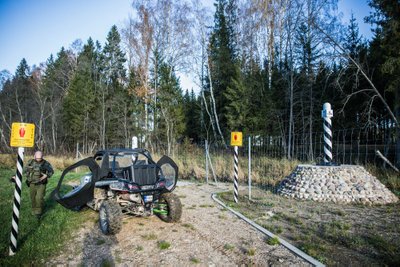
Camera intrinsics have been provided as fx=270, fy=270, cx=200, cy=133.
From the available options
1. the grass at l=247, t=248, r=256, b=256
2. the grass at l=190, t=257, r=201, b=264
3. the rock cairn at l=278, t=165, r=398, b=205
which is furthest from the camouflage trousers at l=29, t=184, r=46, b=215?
the rock cairn at l=278, t=165, r=398, b=205

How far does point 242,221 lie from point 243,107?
54.9ft

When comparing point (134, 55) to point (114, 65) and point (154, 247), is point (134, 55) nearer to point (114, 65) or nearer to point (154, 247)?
point (114, 65)

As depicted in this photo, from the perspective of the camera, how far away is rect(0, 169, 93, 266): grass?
14.1ft

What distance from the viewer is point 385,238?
4.97 meters

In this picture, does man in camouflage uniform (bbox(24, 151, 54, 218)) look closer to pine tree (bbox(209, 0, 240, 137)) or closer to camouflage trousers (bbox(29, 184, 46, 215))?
camouflage trousers (bbox(29, 184, 46, 215))

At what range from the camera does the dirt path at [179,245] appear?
4.16 metres

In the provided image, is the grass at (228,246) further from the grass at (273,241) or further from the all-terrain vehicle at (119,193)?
the all-terrain vehicle at (119,193)

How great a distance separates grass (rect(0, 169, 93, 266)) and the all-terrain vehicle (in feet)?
1.72

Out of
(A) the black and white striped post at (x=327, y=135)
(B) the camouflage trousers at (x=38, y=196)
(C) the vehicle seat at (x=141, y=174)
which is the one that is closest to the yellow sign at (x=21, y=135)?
(C) the vehicle seat at (x=141, y=174)

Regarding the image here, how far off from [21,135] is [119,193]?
84.1 inches

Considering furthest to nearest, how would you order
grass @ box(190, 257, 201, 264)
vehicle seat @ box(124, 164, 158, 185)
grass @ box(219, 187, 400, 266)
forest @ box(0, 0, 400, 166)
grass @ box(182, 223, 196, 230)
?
1. forest @ box(0, 0, 400, 166)
2. grass @ box(182, 223, 196, 230)
3. vehicle seat @ box(124, 164, 158, 185)
4. grass @ box(219, 187, 400, 266)
5. grass @ box(190, 257, 201, 264)

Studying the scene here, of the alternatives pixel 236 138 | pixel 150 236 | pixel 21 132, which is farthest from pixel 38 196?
pixel 236 138

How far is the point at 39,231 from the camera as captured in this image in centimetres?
541

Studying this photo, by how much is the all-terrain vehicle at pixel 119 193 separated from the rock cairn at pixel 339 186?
4668mm
